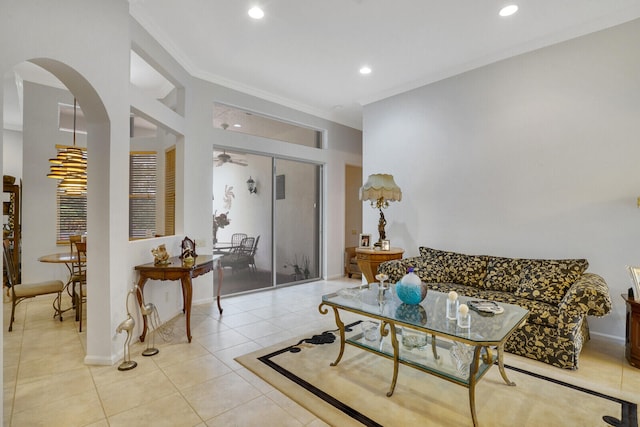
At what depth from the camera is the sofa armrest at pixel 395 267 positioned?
3984mm

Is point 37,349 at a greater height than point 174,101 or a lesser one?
lesser

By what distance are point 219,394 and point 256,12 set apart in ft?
11.4

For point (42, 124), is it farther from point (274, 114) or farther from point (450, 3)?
point (450, 3)

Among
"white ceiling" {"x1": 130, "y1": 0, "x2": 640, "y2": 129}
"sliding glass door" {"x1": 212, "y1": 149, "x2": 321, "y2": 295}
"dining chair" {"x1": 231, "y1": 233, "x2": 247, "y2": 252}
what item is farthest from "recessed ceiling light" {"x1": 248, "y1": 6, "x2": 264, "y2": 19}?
"dining chair" {"x1": 231, "y1": 233, "x2": 247, "y2": 252}

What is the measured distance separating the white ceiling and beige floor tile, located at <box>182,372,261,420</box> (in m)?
3.41

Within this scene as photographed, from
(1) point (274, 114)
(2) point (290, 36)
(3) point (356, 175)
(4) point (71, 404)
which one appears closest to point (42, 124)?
(1) point (274, 114)

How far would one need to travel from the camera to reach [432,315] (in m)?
2.37

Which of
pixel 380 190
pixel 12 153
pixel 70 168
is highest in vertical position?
pixel 12 153

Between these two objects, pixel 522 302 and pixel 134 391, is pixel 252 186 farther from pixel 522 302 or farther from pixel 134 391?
pixel 522 302

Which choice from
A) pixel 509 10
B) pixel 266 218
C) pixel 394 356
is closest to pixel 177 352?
pixel 394 356

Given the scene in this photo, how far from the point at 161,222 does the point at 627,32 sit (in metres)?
6.43

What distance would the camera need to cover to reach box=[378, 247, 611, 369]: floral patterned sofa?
262 cm

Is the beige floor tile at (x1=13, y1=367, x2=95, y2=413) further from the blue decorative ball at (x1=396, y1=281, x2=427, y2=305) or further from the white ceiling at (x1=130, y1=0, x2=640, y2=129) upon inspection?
→ the white ceiling at (x1=130, y1=0, x2=640, y2=129)

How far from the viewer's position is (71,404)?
85.3 inches
